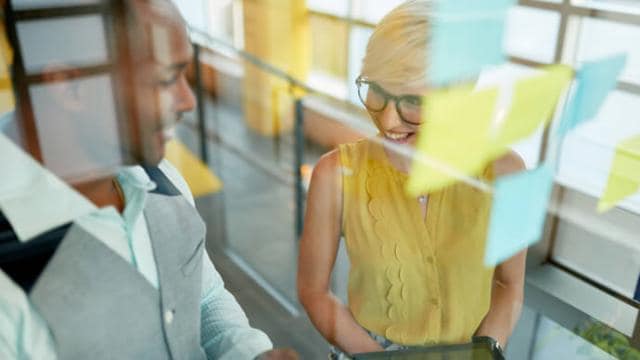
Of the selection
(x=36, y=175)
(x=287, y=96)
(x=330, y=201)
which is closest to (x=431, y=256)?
(x=330, y=201)

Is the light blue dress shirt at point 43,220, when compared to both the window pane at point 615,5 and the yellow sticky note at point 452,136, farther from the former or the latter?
the window pane at point 615,5

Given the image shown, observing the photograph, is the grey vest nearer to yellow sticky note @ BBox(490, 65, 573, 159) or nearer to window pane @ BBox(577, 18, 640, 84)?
yellow sticky note @ BBox(490, 65, 573, 159)

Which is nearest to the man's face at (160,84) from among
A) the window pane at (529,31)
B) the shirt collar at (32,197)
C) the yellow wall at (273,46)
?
the shirt collar at (32,197)

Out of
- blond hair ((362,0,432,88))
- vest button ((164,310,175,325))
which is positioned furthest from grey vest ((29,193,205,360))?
blond hair ((362,0,432,88))

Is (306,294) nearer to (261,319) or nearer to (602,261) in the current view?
(261,319)

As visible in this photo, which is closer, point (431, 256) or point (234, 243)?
point (431, 256)

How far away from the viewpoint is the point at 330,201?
947 millimetres

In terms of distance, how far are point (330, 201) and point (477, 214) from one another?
0.78 ft

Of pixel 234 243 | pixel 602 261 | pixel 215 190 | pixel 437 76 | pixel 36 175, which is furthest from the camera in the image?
pixel 234 243

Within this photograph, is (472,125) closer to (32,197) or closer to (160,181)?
(160,181)

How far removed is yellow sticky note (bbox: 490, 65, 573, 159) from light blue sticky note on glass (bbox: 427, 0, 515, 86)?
78mm

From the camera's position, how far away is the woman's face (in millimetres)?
850

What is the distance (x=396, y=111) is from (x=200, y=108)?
32 centimetres

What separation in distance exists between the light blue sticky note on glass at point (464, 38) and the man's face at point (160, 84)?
34cm
